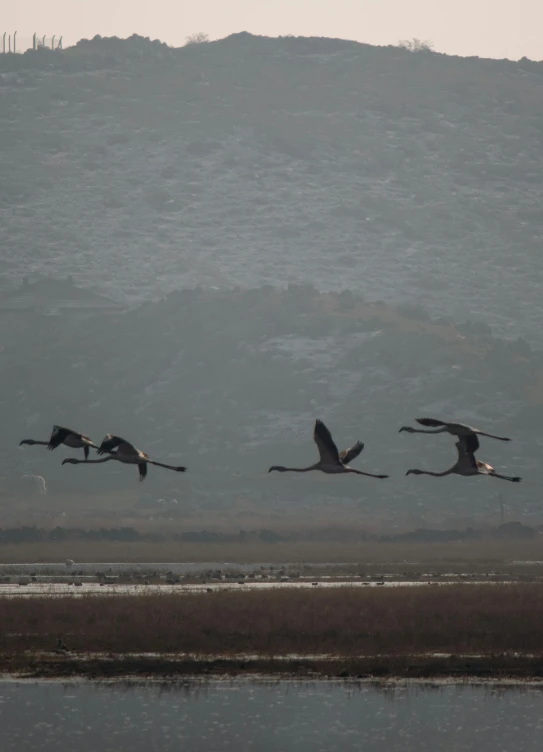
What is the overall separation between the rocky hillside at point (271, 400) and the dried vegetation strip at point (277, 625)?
332 feet

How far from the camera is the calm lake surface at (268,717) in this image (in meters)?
35.4

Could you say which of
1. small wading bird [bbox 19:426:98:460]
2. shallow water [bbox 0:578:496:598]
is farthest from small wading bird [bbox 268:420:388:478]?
shallow water [bbox 0:578:496:598]

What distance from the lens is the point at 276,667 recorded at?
4278cm

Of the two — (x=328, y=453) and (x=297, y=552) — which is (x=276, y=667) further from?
(x=297, y=552)

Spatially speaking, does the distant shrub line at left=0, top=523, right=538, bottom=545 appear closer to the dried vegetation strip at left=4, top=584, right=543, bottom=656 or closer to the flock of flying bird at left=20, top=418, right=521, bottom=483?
the dried vegetation strip at left=4, top=584, right=543, bottom=656

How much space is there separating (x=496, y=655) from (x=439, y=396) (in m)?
131

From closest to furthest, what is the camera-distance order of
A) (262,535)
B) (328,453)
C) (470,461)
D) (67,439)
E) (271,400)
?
(328,453)
(470,461)
(67,439)
(262,535)
(271,400)

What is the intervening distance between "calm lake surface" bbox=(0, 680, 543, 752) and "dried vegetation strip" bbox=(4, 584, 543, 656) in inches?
216

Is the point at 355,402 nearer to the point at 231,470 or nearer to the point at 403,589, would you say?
the point at 231,470

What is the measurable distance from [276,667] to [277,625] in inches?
206

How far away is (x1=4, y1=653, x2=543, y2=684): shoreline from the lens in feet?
136

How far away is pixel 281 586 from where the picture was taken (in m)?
65.7

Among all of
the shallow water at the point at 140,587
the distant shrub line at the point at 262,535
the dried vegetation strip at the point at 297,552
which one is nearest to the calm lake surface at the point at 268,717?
the shallow water at the point at 140,587

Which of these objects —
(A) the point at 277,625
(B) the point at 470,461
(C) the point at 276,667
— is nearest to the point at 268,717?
(C) the point at 276,667
